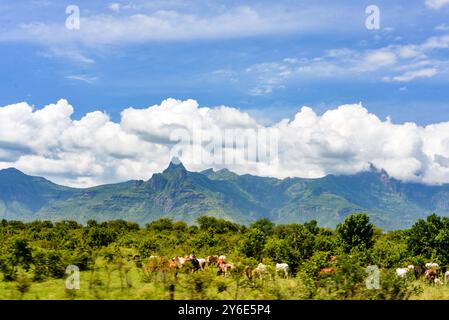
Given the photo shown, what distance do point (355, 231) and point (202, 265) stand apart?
19176 mm

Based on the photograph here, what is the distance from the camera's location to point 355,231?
161 feet

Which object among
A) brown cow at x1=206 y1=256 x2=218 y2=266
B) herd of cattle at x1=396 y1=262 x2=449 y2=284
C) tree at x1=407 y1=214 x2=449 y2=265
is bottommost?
herd of cattle at x1=396 y1=262 x2=449 y2=284

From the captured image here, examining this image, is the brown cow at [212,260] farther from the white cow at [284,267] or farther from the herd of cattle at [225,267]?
the white cow at [284,267]

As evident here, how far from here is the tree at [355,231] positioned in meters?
48.8

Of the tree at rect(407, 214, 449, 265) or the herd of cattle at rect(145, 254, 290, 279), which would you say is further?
the tree at rect(407, 214, 449, 265)

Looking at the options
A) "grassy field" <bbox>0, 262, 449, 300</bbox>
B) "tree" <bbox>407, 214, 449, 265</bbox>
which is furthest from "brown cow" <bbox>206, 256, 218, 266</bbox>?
"tree" <bbox>407, 214, 449, 265</bbox>

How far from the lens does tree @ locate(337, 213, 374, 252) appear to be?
1922 inches

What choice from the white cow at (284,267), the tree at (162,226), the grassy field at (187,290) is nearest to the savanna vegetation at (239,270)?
the grassy field at (187,290)

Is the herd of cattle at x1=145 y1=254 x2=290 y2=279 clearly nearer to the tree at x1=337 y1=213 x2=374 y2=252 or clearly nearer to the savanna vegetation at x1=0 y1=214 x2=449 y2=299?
the savanna vegetation at x1=0 y1=214 x2=449 y2=299

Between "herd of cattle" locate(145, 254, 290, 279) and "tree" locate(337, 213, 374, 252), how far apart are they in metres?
13.7

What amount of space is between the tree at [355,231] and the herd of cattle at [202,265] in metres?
13.7

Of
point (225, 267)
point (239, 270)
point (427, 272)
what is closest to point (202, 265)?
point (225, 267)

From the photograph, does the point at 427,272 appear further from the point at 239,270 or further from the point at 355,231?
the point at 239,270
